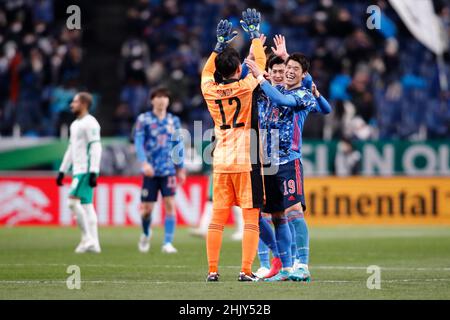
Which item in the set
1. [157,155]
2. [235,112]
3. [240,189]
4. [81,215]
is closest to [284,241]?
[240,189]

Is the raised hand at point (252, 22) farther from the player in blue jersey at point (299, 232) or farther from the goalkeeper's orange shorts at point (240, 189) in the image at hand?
the goalkeeper's orange shorts at point (240, 189)

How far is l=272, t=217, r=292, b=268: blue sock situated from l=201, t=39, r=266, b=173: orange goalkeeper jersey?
81 cm

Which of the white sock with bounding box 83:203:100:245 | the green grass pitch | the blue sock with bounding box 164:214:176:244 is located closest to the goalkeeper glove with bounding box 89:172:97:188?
the white sock with bounding box 83:203:100:245

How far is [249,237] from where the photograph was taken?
430 inches

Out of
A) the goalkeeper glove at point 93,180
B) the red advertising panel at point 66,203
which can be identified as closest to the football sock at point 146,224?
the goalkeeper glove at point 93,180

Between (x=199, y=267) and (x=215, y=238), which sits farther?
(x=199, y=267)

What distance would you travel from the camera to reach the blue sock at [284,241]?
11.3 metres

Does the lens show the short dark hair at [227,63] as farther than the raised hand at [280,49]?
No

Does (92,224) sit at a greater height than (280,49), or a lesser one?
lesser

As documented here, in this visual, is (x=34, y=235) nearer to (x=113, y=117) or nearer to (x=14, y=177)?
→ (x=14, y=177)

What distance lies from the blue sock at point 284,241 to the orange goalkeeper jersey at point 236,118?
0.81 meters

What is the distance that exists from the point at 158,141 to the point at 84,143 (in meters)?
1.22

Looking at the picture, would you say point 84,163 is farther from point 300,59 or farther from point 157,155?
point 300,59

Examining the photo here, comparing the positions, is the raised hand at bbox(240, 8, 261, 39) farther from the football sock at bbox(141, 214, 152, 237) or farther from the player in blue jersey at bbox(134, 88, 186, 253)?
the football sock at bbox(141, 214, 152, 237)
